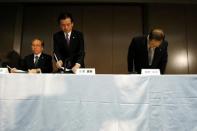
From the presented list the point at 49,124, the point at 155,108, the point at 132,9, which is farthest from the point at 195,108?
the point at 132,9

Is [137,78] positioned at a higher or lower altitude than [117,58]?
lower

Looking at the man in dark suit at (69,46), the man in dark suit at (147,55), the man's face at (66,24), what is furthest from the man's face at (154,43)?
the man's face at (66,24)

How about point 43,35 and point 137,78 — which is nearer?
point 137,78

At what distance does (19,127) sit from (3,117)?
0.11 m

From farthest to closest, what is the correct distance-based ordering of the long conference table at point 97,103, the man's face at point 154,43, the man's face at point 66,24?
the man's face at point 66,24 → the man's face at point 154,43 → the long conference table at point 97,103

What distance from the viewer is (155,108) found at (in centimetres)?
169

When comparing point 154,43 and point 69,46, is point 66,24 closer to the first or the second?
point 69,46

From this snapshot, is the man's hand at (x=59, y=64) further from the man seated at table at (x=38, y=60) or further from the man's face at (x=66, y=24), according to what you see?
the man seated at table at (x=38, y=60)

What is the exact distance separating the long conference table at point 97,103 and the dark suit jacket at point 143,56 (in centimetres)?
58

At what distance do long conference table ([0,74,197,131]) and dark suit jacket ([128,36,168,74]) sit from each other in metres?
0.58

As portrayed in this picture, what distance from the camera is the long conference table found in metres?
1.67

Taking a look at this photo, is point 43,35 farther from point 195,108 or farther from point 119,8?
point 195,108

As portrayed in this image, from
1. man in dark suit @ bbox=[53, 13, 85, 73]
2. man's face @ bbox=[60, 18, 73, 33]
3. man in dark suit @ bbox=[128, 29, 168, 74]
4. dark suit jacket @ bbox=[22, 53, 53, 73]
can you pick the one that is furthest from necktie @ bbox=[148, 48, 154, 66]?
dark suit jacket @ bbox=[22, 53, 53, 73]

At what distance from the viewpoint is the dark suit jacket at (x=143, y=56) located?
2.30 metres
